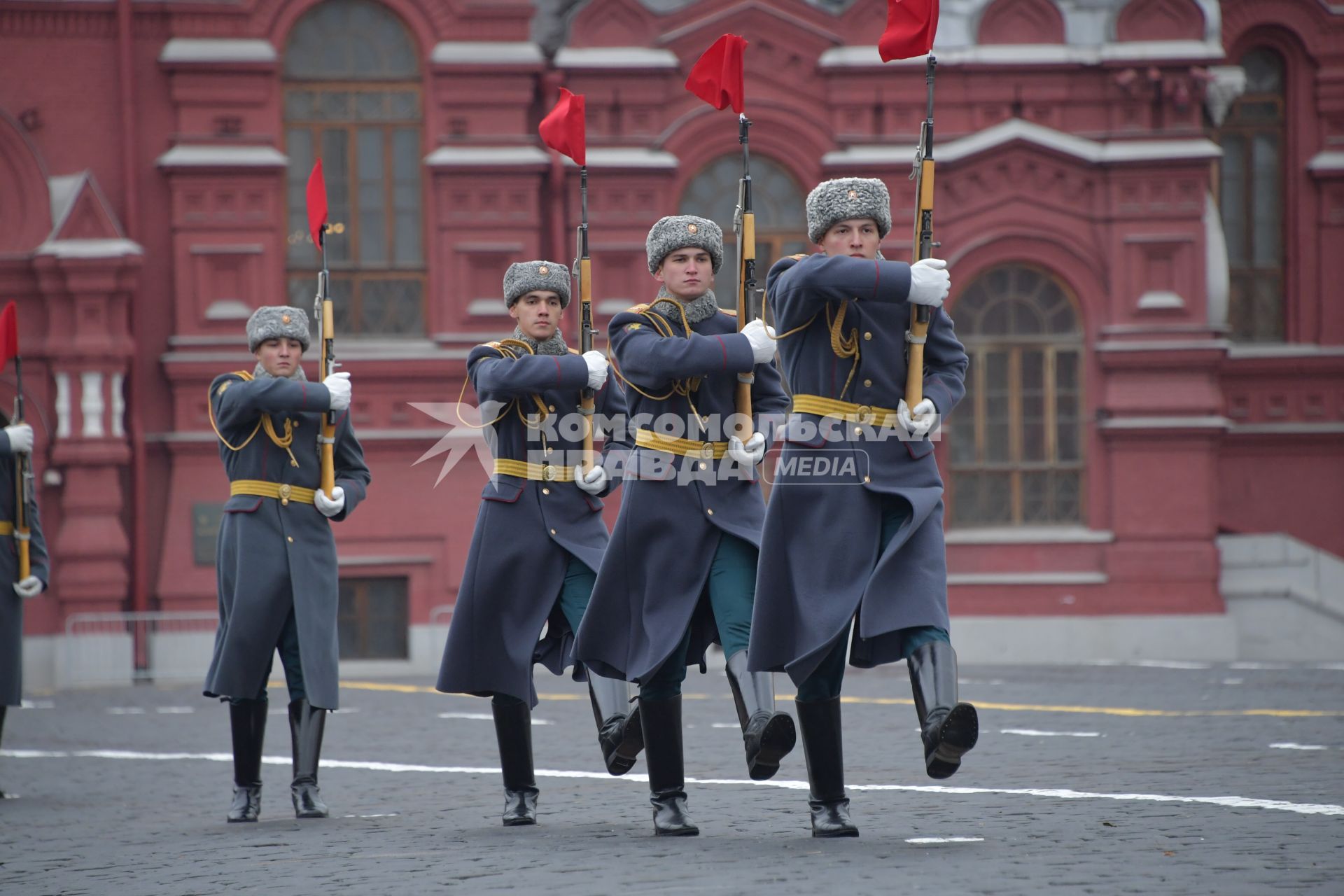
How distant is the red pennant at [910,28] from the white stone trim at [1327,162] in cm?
1257

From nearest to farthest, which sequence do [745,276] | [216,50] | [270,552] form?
1. [745,276]
2. [270,552]
3. [216,50]

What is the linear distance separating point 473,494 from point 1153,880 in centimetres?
1264

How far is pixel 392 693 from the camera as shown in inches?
581

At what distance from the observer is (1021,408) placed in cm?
1778

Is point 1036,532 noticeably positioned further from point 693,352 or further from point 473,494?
point 693,352

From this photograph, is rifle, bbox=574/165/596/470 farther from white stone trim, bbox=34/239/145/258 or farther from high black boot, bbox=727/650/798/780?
white stone trim, bbox=34/239/145/258

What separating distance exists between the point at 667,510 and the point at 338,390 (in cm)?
220

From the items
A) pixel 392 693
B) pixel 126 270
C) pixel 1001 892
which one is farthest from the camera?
pixel 126 270

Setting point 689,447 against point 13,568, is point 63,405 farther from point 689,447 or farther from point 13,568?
point 689,447

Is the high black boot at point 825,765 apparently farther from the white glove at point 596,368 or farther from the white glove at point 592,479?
the white glove at point 596,368

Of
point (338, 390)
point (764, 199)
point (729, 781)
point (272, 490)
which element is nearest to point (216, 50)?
point (764, 199)

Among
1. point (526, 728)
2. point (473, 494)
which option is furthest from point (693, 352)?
point (473, 494)

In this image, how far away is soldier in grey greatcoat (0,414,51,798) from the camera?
958 cm

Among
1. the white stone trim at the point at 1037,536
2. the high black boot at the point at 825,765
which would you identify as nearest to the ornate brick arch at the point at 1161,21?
the white stone trim at the point at 1037,536
